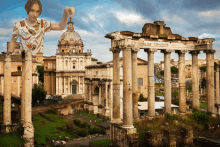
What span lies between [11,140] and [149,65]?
11.2m

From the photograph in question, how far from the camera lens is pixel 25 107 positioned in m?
16.6

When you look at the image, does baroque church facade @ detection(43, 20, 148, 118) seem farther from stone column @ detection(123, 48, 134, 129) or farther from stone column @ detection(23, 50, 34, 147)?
stone column @ detection(123, 48, 134, 129)

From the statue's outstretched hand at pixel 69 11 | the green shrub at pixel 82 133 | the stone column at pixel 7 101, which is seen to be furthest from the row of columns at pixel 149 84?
the stone column at pixel 7 101

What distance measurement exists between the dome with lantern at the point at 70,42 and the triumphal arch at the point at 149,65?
3932 centimetres

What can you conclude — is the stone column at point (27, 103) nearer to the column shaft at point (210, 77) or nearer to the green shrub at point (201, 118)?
the green shrub at point (201, 118)

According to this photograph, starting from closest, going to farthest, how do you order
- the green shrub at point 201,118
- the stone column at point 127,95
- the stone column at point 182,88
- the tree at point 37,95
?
the stone column at point 127,95, the green shrub at point 201,118, the stone column at point 182,88, the tree at point 37,95

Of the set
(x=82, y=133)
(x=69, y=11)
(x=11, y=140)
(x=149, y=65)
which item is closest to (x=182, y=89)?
(x=149, y=65)

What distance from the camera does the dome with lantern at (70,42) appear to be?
190 ft

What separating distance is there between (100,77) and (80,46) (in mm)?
20811

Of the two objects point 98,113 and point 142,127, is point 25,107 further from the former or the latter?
point 98,113

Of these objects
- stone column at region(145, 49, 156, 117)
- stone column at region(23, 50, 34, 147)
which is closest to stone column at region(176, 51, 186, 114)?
stone column at region(145, 49, 156, 117)

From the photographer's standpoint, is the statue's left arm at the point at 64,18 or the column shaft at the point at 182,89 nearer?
the statue's left arm at the point at 64,18

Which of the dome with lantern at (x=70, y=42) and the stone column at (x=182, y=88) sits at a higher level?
the dome with lantern at (x=70, y=42)

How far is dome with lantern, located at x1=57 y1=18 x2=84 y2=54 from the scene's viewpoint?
2277 inches
